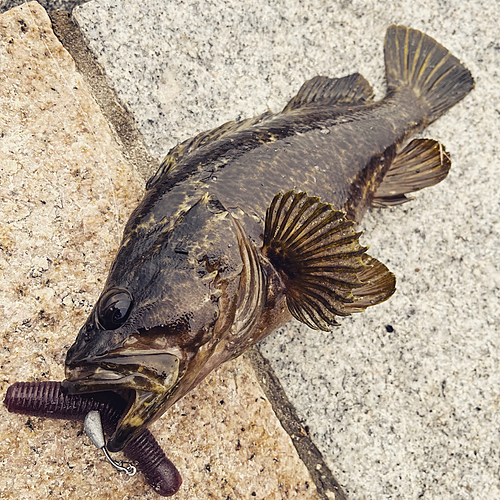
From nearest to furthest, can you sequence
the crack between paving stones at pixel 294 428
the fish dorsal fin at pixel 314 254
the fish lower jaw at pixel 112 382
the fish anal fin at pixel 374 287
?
the fish lower jaw at pixel 112 382, the fish dorsal fin at pixel 314 254, the fish anal fin at pixel 374 287, the crack between paving stones at pixel 294 428

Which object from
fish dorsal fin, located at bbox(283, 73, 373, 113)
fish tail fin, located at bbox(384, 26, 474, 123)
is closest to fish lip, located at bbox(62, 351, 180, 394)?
fish dorsal fin, located at bbox(283, 73, 373, 113)

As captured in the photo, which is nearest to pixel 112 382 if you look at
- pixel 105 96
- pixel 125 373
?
pixel 125 373

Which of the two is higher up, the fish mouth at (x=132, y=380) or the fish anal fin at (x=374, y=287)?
the fish anal fin at (x=374, y=287)

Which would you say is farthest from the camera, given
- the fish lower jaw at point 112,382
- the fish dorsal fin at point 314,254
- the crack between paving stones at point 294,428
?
the crack between paving stones at point 294,428

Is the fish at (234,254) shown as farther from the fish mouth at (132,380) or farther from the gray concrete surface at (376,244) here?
the gray concrete surface at (376,244)

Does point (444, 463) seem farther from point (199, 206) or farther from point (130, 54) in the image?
point (130, 54)

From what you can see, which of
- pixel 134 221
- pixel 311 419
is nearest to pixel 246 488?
pixel 311 419

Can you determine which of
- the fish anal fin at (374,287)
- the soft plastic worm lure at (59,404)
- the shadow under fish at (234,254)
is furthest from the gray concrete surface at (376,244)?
the soft plastic worm lure at (59,404)

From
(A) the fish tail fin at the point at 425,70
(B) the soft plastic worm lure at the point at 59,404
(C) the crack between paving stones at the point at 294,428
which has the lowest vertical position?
(C) the crack between paving stones at the point at 294,428

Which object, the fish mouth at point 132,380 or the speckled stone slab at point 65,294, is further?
the speckled stone slab at point 65,294
